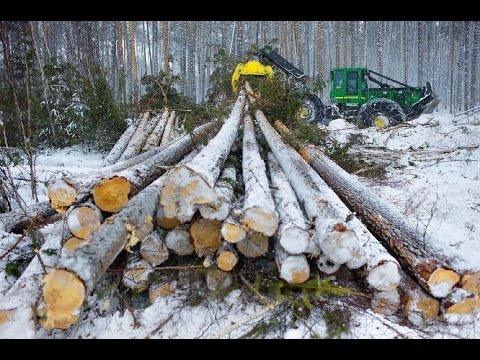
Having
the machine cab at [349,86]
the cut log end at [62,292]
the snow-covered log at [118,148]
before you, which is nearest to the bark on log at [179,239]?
the cut log end at [62,292]

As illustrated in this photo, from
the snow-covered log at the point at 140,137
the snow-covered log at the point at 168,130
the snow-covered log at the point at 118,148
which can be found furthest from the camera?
the snow-covered log at the point at 168,130

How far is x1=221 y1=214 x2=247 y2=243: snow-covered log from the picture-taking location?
3.05 meters

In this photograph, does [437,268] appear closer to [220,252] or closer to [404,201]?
[220,252]

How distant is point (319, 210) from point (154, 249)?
5.33ft

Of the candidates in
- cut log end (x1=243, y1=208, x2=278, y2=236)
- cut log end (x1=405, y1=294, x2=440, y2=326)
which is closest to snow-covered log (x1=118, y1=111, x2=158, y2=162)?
cut log end (x1=243, y1=208, x2=278, y2=236)

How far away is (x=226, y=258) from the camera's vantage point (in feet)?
10.5

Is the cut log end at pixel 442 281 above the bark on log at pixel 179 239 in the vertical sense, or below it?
below

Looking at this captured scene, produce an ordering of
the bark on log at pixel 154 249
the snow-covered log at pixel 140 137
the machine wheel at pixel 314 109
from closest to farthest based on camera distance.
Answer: the bark on log at pixel 154 249 → the snow-covered log at pixel 140 137 → the machine wheel at pixel 314 109

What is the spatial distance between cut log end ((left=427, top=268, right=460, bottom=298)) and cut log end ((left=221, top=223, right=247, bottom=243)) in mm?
1617

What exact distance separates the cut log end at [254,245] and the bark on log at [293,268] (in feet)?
0.72

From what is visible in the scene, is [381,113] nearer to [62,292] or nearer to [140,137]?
[140,137]

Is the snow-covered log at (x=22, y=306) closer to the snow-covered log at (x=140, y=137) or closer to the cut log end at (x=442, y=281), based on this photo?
the cut log end at (x=442, y=281)

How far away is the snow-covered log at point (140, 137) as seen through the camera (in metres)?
7.49
